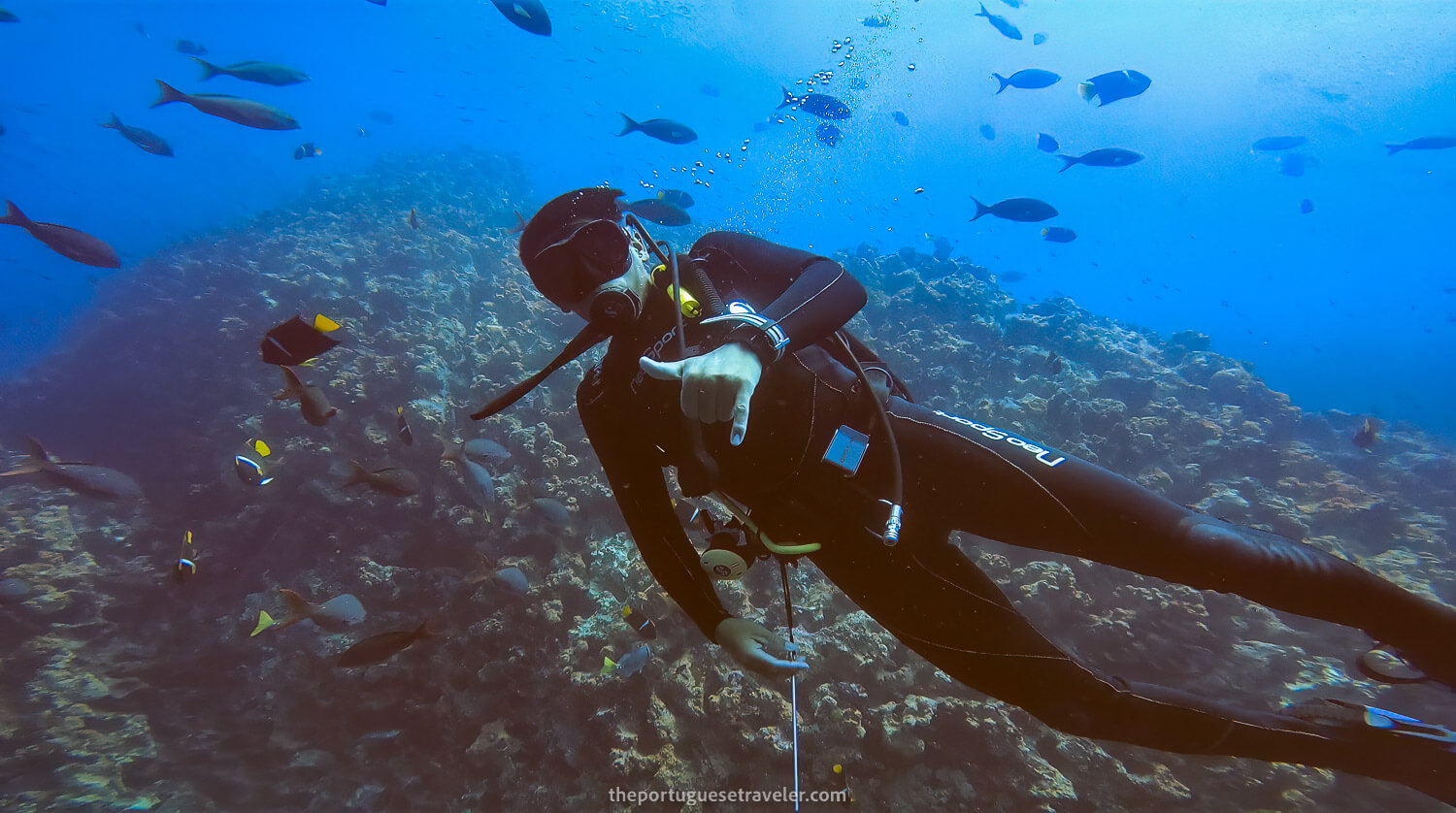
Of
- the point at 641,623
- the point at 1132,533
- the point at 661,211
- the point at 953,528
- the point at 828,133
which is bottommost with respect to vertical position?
the point at 641,623

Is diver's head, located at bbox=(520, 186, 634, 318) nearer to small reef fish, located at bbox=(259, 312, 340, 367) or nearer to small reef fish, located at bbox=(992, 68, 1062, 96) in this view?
small reef fish, located at bbox=(259, 312, 340, 367)

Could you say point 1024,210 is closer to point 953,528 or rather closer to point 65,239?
point 953,528

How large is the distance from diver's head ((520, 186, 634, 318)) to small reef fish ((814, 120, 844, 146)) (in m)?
9.84

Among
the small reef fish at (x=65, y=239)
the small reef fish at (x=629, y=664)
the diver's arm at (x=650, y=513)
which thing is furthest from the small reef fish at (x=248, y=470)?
the diver's arm at (x=650, y=513)

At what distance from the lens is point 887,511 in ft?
6.55

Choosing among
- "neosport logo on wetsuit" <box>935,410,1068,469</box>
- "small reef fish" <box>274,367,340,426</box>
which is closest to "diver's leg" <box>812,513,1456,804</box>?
"neosport logo on wetsuit" <box>935,410,1068,469</box>

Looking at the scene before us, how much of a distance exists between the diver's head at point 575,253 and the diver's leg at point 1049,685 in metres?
1.50

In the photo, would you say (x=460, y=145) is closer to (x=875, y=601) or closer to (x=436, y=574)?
(x=436, y=574)

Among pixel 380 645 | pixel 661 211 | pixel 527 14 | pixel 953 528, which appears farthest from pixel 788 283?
pixel 527 14

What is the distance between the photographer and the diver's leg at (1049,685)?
190 centimetres

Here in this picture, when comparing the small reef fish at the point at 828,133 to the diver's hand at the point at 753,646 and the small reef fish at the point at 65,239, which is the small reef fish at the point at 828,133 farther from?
the diver's hand at the point at 753,646

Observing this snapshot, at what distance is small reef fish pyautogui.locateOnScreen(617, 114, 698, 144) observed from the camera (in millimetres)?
7344

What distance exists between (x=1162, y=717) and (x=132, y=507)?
38.5 feet

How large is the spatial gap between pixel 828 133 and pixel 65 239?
11.2 meters
